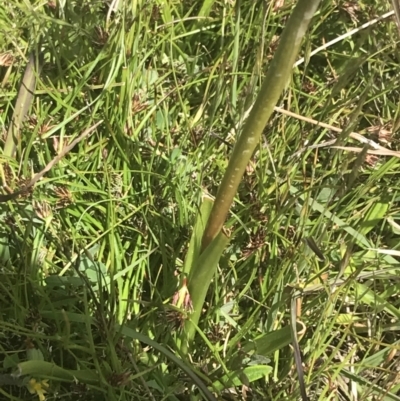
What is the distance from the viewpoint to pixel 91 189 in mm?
938

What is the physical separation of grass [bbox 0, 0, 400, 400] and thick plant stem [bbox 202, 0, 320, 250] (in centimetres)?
14

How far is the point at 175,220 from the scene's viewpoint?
951 mm

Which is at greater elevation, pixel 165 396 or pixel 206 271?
pixel 206 271

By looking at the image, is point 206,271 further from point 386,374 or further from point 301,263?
point 386,374

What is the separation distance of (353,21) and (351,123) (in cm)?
63

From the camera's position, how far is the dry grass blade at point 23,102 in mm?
976

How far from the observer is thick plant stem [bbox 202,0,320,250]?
0.49 meters

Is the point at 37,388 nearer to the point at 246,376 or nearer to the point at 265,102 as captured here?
the point at 246,376

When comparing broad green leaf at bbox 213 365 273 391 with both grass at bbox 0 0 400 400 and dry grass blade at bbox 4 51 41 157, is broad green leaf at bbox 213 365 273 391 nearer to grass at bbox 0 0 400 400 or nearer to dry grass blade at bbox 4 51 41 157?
grass at bbox 0 0 400 400

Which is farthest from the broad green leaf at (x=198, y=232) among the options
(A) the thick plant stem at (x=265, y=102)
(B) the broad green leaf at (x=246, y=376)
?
(B) the broad green leaf at (x=246, y=376)

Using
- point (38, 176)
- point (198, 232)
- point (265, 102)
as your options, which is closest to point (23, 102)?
point (38, 176)

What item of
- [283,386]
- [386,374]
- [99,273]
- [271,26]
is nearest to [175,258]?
[99,273]

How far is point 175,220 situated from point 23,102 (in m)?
0.35

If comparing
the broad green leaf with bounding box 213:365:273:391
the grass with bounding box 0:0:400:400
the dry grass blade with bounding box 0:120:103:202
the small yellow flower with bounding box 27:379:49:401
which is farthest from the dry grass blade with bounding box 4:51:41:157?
the broad green leaf with bounding box 213:365:273:391
